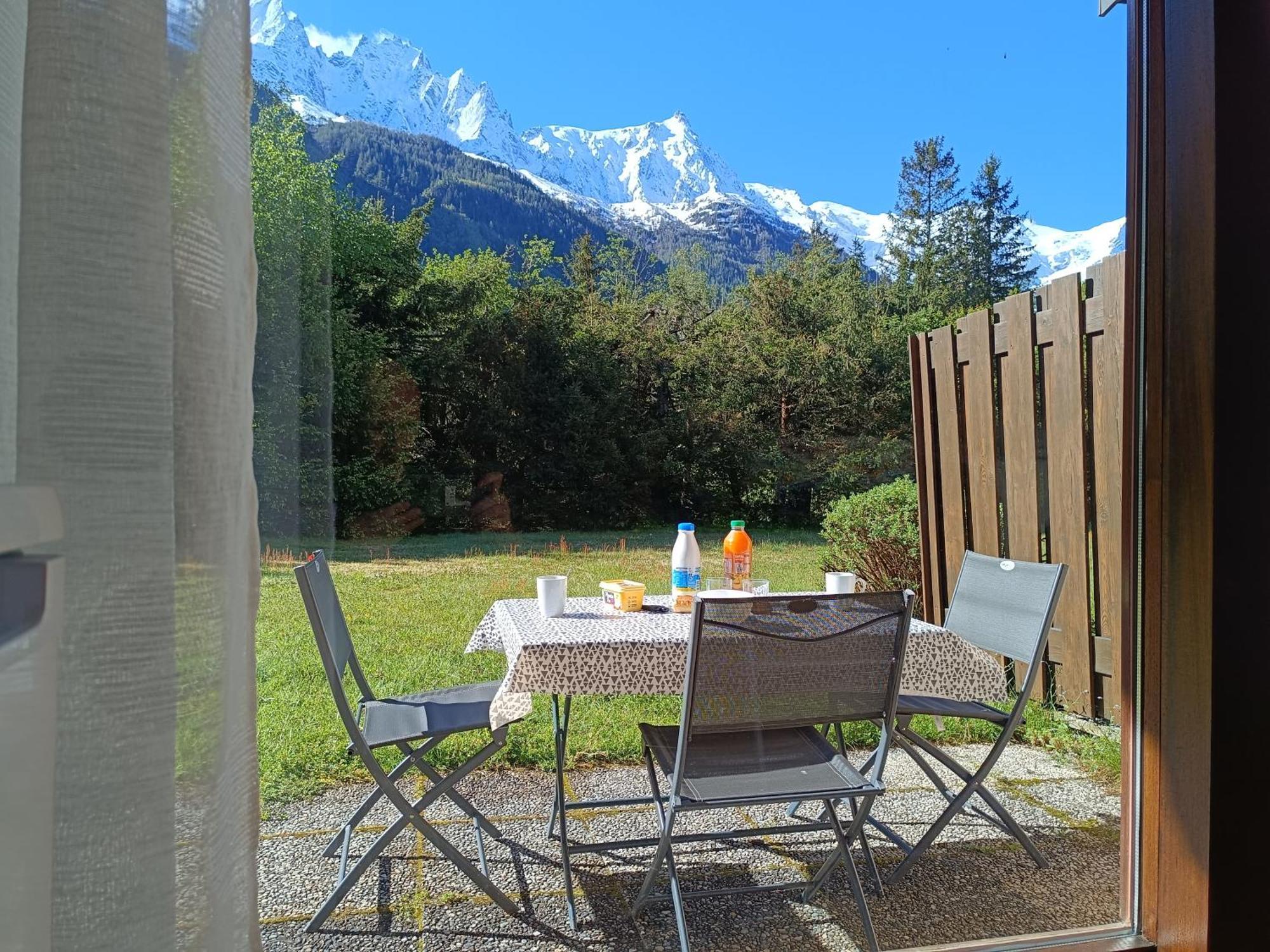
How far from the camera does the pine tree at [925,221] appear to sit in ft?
9.91

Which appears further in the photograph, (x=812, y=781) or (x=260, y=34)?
(x=260, y=34)

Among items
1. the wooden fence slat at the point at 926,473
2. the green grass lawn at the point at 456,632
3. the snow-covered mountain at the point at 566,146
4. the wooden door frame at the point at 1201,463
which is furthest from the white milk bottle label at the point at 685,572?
the wooden fence slat at the point at 926,473

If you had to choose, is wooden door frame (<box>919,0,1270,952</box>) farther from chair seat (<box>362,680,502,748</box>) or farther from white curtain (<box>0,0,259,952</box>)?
white curtain (<box>0,0,259,952</box>)

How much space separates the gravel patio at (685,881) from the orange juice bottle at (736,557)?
743 mm

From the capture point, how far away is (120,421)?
0.68 m

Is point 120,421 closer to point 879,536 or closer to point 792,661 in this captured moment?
point 792,661

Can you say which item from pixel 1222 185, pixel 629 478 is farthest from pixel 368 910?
pixel 1222 185

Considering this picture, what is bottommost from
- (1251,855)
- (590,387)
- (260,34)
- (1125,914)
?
(1125,914)

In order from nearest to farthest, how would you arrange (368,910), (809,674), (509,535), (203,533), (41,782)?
(41,782) < (203,533) < (809,674) < (368,910) < (509,535)

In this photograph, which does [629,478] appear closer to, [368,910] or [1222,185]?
[368,910]

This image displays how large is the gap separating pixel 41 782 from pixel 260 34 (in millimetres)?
2204

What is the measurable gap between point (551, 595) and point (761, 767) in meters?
0.67

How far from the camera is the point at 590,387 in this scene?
2.97 meters

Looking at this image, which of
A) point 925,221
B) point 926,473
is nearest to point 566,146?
point 925,221
